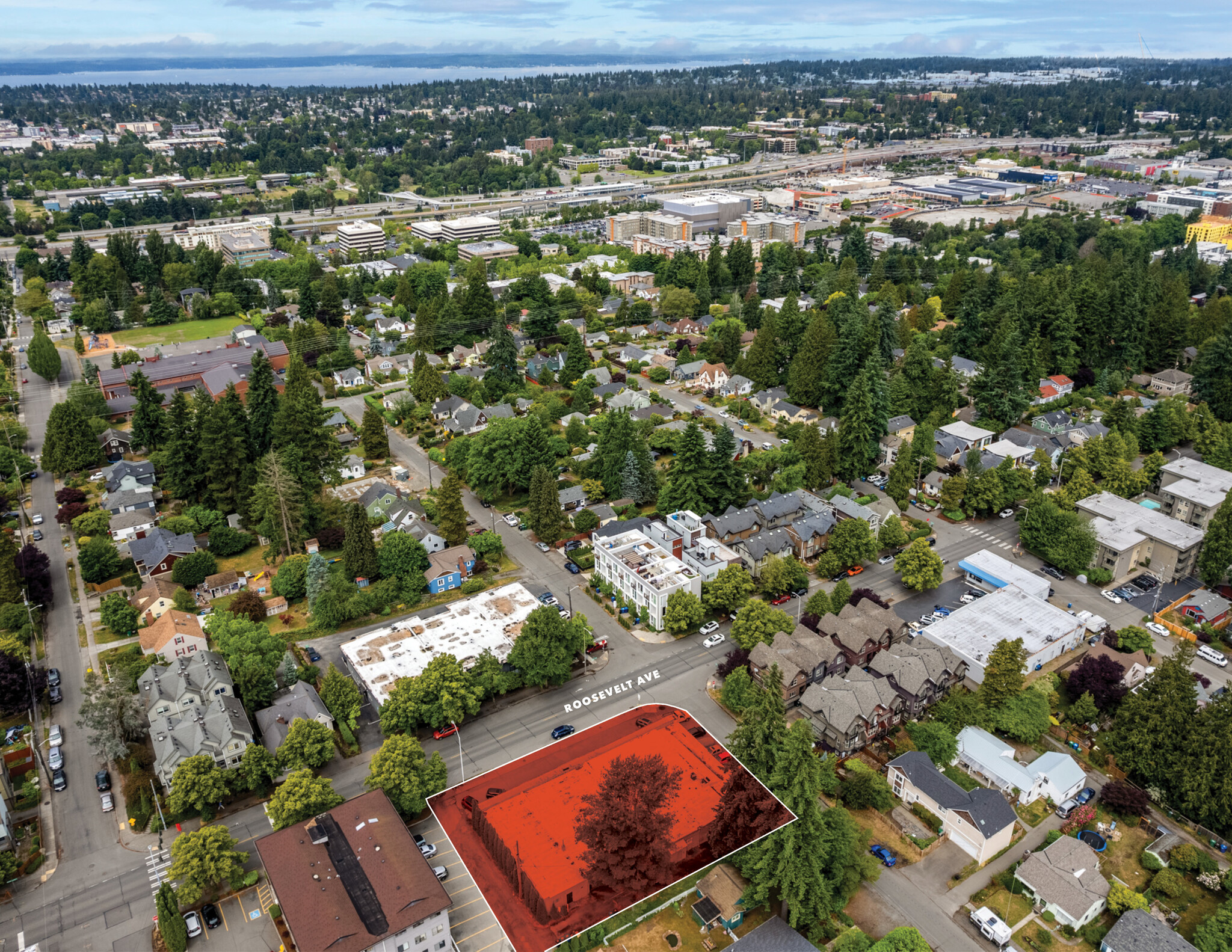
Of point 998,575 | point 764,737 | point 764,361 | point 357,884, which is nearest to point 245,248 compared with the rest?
point 764,361

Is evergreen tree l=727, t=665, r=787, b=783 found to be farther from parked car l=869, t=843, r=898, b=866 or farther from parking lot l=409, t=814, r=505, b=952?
parking lot l=409, t=814, r=505, b=952

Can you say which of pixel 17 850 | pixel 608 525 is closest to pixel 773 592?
pixel 608 525

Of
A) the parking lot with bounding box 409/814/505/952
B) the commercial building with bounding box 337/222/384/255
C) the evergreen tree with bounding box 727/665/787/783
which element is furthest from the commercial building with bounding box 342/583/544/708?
the commercial building with bounding box 337/222/384/255

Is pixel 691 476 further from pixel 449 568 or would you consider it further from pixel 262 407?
pixel 262 407

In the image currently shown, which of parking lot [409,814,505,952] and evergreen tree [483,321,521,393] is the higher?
evergreen tree [483,321,521,393]

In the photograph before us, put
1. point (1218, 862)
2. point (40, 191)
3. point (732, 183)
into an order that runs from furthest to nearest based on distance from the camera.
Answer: point (732, 183) < point (40, 191) < point (1218, 862)

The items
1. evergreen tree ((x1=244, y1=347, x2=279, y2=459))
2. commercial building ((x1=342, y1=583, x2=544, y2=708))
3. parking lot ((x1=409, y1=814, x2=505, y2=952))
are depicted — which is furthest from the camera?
evergreen tree ((x1=244, y1=347, x2=279, y2=459))

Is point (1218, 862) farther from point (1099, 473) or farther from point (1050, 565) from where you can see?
point (1099, 473)

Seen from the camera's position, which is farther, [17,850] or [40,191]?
[40,191]
